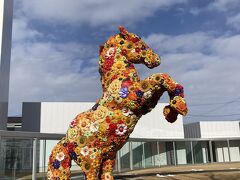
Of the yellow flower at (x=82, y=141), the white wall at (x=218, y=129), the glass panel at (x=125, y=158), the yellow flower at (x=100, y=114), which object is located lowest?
the glass panel at (x=125, y=158)

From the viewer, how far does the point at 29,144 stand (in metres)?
16.0

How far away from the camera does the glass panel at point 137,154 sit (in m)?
25.3

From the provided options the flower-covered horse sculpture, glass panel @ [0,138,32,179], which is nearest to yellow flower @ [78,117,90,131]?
the flower-covered horse sculpture

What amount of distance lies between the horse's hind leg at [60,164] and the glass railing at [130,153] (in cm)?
599

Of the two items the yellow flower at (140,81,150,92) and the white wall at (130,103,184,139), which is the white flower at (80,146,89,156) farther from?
the white wall at (130,103,184,139)

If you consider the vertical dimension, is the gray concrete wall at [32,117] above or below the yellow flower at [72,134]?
above

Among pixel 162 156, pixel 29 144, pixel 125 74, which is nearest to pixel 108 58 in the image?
pixel 125 74

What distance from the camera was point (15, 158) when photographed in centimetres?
1524

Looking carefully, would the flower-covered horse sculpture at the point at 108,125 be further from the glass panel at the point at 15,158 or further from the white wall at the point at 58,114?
the white wall at the point at 58,114

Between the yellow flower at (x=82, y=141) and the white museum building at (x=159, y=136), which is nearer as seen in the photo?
the yellow flower at (x=82, y=141)

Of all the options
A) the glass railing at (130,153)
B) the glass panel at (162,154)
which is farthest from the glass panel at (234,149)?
the glass panel at (162,154)

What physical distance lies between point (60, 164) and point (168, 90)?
2064 millimetres

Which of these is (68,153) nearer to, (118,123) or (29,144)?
(118,123)

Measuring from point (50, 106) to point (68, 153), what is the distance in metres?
22.1
